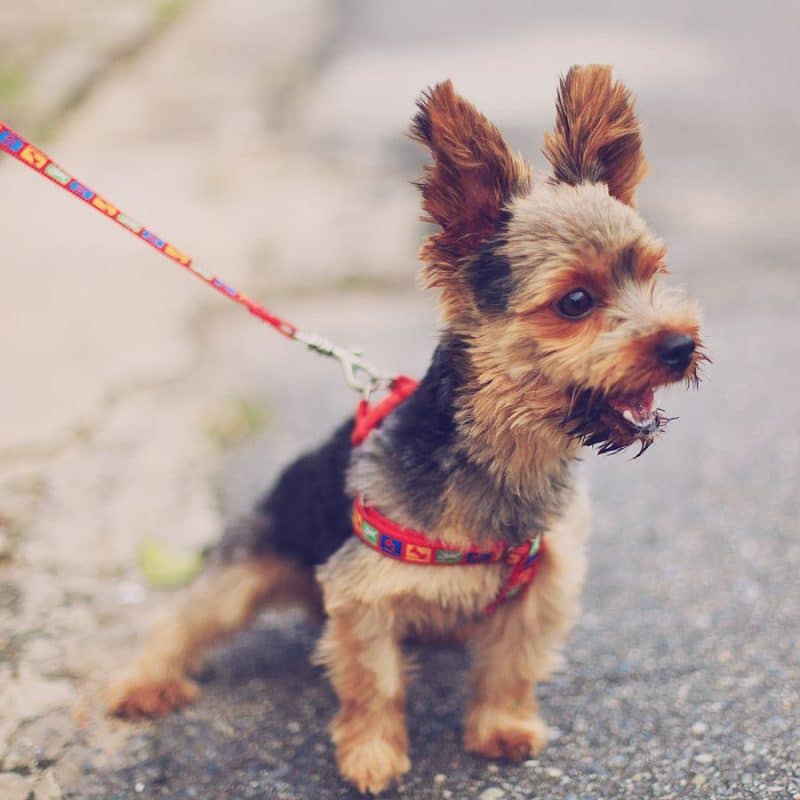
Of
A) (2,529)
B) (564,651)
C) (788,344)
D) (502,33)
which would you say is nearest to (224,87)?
(502,33)

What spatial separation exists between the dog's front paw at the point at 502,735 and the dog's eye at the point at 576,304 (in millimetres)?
1624

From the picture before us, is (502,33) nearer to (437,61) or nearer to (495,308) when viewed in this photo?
(437,61)

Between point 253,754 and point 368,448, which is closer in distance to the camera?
point 368,448

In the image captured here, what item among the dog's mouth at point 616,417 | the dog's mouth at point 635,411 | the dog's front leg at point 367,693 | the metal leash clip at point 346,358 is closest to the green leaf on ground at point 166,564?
the dog's front leg at point 367,693

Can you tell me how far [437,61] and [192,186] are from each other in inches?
225

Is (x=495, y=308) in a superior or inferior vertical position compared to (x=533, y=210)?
inferior

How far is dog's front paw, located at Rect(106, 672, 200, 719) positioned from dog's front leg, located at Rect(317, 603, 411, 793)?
82cm

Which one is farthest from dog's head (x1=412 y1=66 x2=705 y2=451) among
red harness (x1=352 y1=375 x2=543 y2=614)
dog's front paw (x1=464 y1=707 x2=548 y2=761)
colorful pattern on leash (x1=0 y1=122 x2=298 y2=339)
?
dog's front paw (x1=464 y1=707 x2=548 y2=761)

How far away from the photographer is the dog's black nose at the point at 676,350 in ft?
9.35

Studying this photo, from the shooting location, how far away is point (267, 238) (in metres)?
9.64

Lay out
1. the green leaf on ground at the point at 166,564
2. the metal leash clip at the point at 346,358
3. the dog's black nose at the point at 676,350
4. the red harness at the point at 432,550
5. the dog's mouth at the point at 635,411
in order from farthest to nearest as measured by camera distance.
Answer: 1. the green leaf on ground at the point at 166,564
2. the metal leash clip at the point at 346,358
3. the red harness at the point at 432,550
4. the dog's mouth at the point at 635,411
5. the dog's black nose at the point at 676,350

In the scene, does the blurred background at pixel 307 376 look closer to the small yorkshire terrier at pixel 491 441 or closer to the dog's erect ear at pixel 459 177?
the small yorkshire terrier at pixel 491 441

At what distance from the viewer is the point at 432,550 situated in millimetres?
3342

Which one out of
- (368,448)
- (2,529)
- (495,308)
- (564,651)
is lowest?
(2,529)
